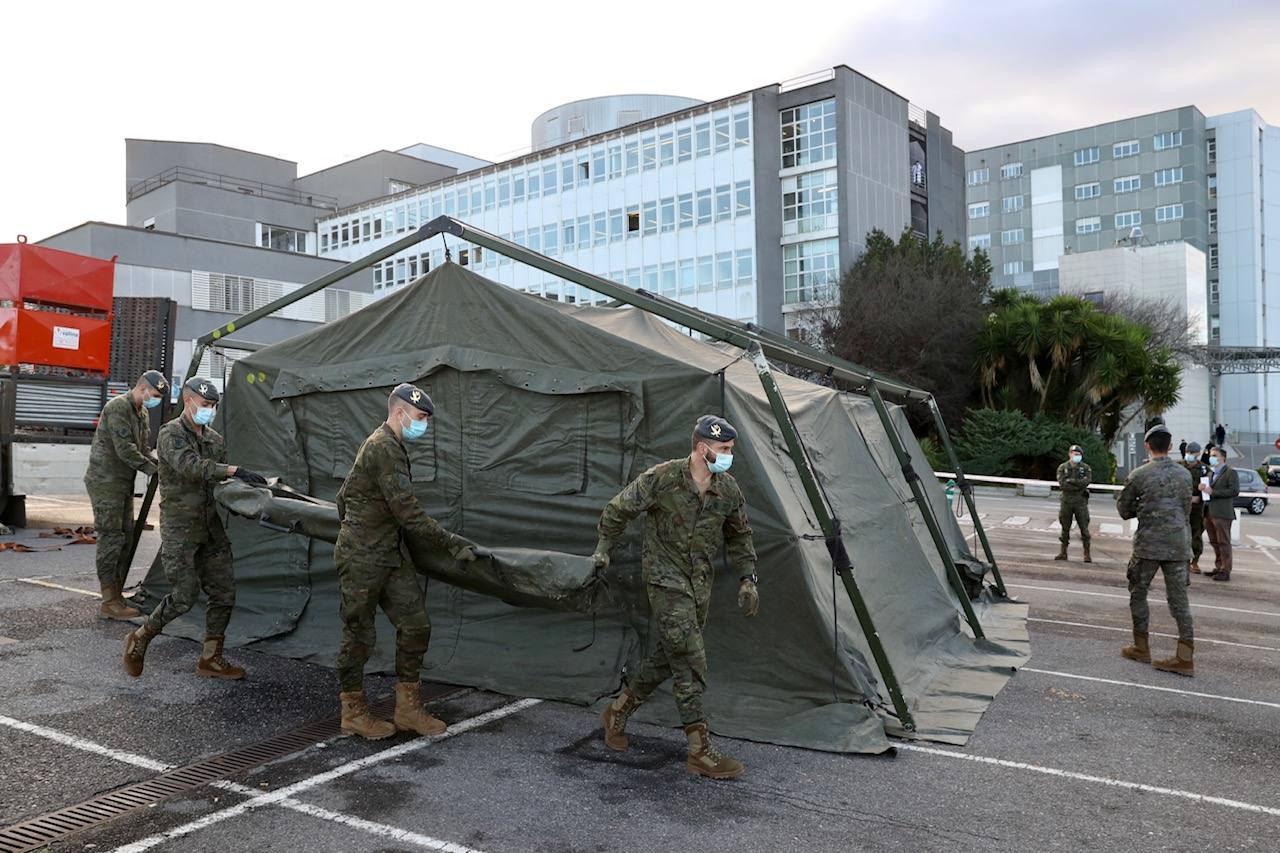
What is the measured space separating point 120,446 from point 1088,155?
291ft

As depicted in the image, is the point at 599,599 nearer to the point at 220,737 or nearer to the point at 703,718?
the point at 703,718

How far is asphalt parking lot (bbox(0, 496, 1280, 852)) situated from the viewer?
424 cm

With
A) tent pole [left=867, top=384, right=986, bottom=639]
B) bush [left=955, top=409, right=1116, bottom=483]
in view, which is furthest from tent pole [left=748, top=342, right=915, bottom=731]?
bush [left=955, top=409, right=1116, bottom=483]

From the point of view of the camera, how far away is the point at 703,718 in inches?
197

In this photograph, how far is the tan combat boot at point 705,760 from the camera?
16.1 feet

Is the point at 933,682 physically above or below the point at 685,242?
below

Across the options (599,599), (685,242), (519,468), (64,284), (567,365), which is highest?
(685,242)

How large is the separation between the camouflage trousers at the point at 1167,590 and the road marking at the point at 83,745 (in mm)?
7194

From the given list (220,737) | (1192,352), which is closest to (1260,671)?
(220,737)

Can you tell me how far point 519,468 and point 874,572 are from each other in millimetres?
2890

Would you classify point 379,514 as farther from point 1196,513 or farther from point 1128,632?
point 1196,513

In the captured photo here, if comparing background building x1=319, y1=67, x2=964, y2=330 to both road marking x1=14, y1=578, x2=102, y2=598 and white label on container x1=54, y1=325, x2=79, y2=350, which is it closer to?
white label on container x1=54, y1=325, x2=79, y2=350

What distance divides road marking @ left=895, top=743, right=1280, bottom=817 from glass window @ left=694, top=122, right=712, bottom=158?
40.7 meters

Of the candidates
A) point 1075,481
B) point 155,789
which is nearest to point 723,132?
point 1075,481
